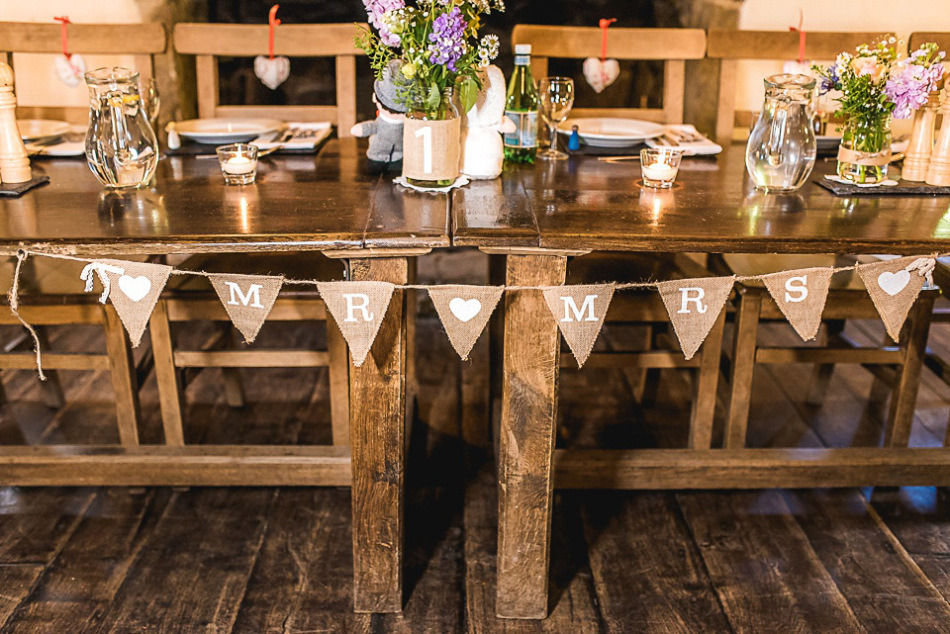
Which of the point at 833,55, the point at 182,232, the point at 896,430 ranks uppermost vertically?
the point at 833,55

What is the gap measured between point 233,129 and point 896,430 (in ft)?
5.67

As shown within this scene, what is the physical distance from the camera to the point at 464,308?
1421 millimetres

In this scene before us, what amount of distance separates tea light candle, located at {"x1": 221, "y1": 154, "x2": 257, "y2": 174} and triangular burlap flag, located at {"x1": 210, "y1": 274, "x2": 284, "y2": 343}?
1.17ft

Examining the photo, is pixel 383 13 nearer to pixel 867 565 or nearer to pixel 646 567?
pixel 646 567

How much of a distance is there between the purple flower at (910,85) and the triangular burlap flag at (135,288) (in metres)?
1.35

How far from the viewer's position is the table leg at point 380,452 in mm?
1471

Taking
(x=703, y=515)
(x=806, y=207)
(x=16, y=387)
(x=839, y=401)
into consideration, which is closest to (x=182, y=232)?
(x=806, y=207)

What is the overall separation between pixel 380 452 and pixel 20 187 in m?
0.84

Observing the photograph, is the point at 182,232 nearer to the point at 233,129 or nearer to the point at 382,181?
the point at 382,181

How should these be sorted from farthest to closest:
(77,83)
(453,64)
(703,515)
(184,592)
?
(77,83), (703,515), (184,592), (453,64)

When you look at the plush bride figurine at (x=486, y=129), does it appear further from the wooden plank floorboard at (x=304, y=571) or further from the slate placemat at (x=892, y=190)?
the wooden plank floorboard at (x=304, y=571)

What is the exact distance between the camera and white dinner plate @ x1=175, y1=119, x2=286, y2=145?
205 cm

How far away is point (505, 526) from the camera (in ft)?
5.29

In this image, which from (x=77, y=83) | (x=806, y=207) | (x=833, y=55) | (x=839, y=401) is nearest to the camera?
(x=806, y=207)
